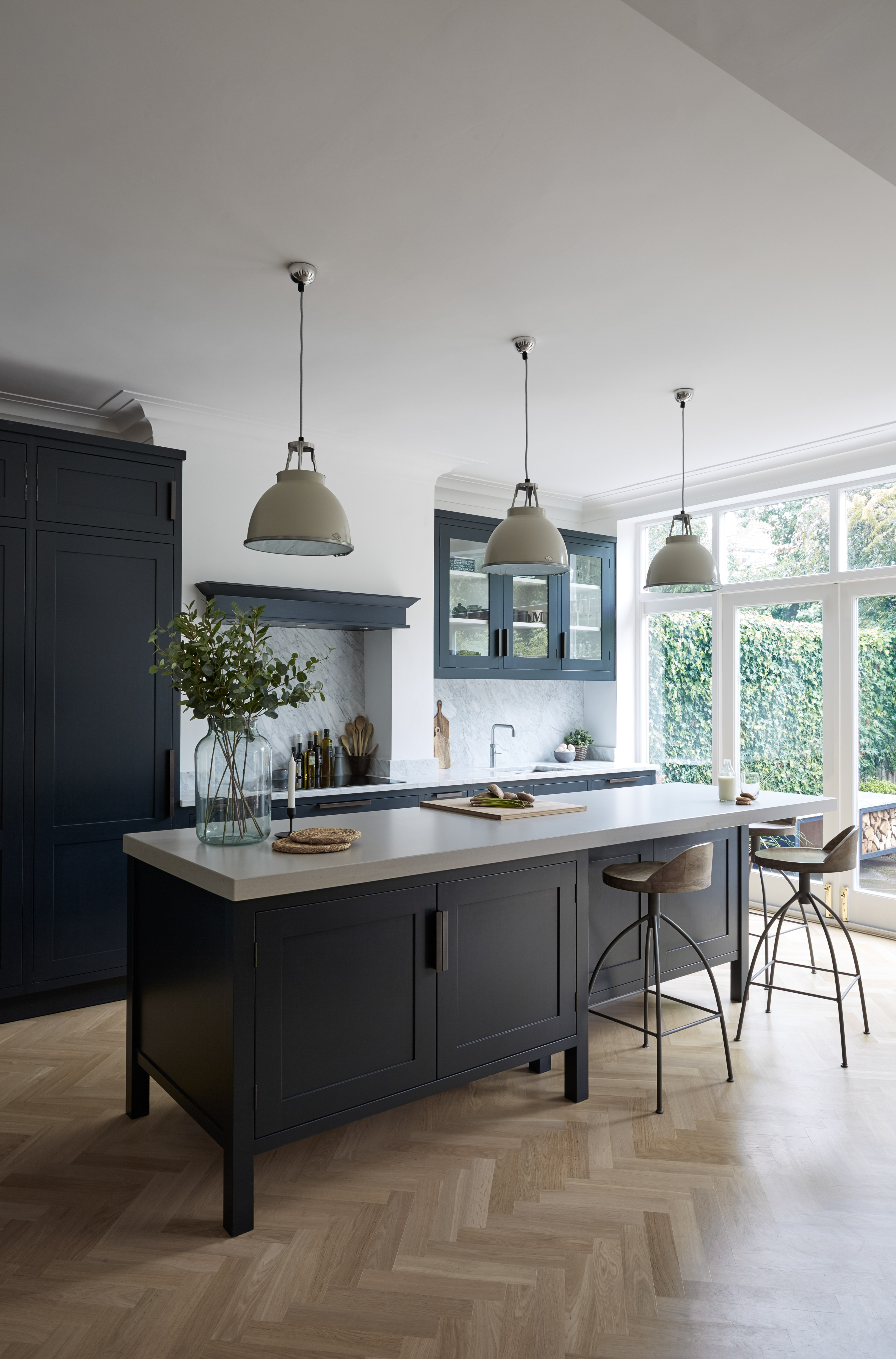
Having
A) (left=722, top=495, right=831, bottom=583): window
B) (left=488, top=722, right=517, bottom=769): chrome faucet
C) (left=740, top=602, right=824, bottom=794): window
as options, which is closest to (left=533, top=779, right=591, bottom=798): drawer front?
(left=488, top=722, right=517, bottom=769): chrome faucet

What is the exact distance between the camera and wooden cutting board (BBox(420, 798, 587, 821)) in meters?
3.27

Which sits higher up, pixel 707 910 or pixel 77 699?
pixel 77 699

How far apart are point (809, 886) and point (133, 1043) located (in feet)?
8.84

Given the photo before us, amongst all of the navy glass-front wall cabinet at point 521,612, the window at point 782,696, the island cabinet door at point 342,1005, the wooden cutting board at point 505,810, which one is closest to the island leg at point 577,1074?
the island cabinet door at point 342,1005

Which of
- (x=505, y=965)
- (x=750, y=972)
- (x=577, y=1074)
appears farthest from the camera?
(x=750, y=972)

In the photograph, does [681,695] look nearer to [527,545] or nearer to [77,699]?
[527,545]

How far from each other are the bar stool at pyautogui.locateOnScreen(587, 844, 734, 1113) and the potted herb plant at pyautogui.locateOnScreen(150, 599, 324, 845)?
4.45 ft

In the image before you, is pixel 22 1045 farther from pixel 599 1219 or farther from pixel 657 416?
pixel 657 416

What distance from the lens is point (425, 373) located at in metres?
3.96

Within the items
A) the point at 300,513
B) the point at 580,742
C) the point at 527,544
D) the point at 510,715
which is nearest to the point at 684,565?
the point at 527,544

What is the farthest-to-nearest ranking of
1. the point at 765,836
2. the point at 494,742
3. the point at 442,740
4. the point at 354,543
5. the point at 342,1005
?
the point at 494,742 < the point at 442,740 < the point at 354,543 < the point at 765,836 < the point at 342,1005

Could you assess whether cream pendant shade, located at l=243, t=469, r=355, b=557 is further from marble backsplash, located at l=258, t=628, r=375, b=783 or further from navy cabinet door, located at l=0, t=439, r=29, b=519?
marble backsplash, located at l=258, t=628, r=375, b=783

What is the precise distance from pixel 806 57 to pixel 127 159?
1792mm

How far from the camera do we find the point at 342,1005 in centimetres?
246
